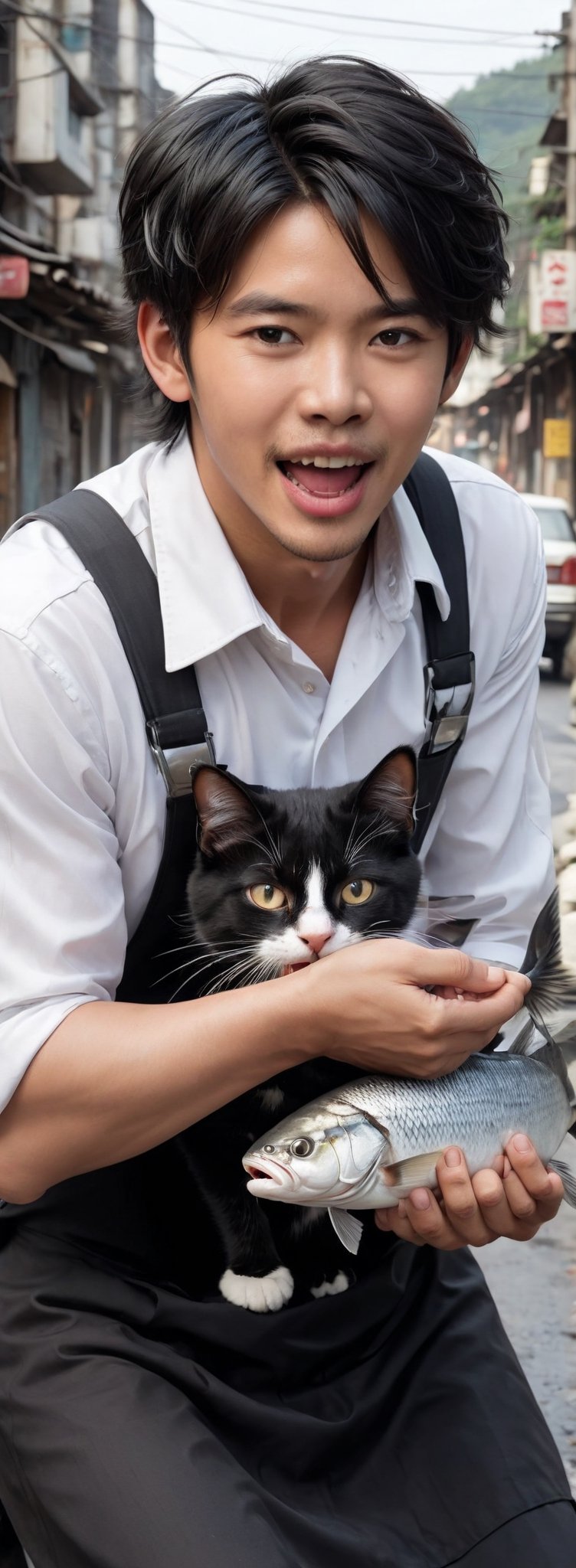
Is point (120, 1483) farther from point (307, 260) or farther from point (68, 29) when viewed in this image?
point (68, 29)

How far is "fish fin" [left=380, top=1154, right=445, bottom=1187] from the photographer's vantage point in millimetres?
1848

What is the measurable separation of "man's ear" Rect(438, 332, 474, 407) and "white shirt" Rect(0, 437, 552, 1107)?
0.18 metres

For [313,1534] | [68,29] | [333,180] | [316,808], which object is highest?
[68,29]

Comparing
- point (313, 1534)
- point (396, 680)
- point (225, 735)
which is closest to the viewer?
point (313, 1534)

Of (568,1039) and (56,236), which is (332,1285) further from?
(56,236)

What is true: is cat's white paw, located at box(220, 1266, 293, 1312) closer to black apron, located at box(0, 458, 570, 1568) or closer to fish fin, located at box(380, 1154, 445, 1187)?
black apron, located at box(0, 458, 570, 1568)

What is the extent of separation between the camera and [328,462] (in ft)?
6.49

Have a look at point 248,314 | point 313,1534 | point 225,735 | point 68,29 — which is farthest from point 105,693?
point 68,29

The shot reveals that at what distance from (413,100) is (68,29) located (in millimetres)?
25998

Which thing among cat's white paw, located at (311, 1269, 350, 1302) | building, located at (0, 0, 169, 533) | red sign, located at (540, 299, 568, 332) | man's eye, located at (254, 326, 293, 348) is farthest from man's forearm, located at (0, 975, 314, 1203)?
red sign, located at (540, 299, 568, 332)

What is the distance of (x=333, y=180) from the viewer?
188 cm

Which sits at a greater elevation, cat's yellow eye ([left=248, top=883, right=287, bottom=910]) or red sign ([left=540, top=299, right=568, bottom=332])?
cat's yellow eye ([left=248, top=883, right=287, bottom=910])

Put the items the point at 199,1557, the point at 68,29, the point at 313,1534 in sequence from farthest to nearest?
the point at 68,29, the point at 313,1534, the point at 199,1557

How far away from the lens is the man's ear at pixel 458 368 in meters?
2.26
